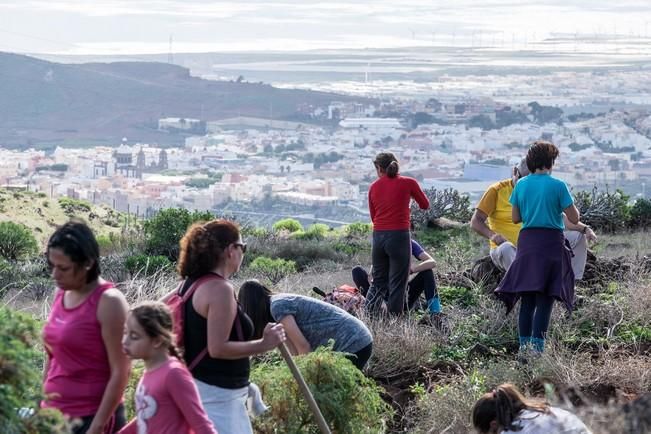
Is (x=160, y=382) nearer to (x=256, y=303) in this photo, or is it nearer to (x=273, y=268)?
(x=256, y=303)

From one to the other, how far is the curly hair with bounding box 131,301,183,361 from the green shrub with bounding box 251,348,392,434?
169cm

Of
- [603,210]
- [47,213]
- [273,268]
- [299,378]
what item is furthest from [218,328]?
[47,213]

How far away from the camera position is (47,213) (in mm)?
28953

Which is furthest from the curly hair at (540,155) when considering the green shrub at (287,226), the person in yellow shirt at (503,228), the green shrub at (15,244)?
the green shrub at (287,226)

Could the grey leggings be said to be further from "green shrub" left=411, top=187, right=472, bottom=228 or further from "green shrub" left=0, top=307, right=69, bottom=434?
"green shrub" left=411, top=187, right=472, bottom=228

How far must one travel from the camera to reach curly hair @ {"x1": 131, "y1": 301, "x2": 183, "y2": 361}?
466cm

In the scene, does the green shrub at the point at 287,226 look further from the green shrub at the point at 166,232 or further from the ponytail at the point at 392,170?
the ponytail at the point at 392,170

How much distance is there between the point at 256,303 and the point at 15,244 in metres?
14.2

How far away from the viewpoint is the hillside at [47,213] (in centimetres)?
2702

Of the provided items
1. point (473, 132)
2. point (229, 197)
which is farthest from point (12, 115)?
point (229, 197)

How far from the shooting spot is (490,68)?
150375mm

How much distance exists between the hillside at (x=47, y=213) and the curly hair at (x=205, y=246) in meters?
20.6

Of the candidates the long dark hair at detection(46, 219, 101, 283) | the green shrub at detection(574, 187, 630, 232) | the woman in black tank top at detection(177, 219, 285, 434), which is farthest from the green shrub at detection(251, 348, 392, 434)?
the green shrub at detection(574, 187, 630, 232)

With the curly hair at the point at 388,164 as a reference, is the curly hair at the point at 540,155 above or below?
above
